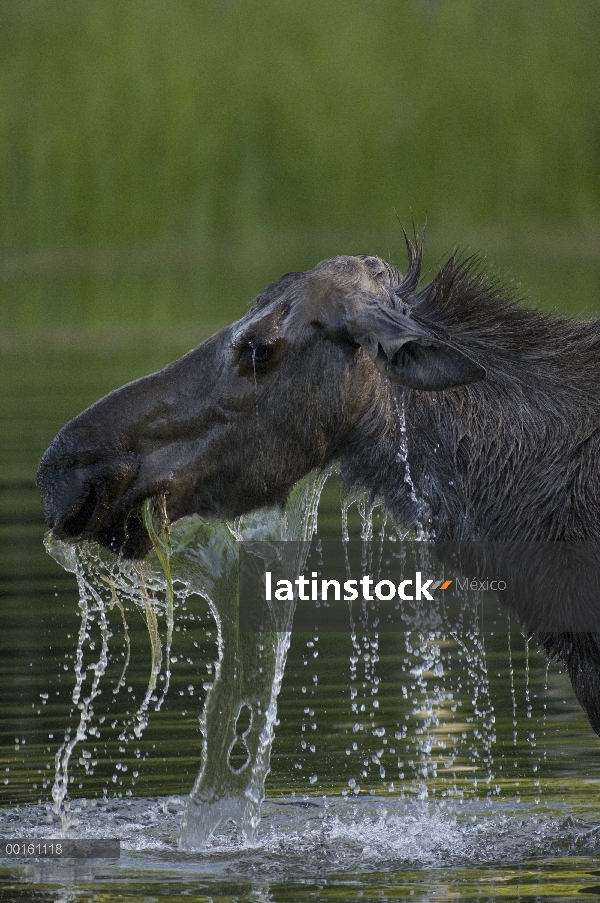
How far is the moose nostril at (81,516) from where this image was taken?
24.8ft

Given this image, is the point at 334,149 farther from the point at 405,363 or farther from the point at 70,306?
the point at 405,363

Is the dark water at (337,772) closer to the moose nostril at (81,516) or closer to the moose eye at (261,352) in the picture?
the moose nostril at (81,516)

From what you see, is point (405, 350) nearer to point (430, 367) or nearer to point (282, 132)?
point (430, 367)

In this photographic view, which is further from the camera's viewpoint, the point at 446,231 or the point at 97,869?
the point at 446,231

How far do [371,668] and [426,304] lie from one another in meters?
3.91

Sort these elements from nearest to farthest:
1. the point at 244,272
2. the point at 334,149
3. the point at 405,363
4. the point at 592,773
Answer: the point at 405,363 < the point at 592,773 < the point at 244,272 < the point at 334,149

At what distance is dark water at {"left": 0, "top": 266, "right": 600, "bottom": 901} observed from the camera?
7703mm

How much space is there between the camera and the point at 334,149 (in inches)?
3189

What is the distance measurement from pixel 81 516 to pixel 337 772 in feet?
7.65

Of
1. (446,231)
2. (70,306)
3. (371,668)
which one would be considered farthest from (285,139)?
(371,668)

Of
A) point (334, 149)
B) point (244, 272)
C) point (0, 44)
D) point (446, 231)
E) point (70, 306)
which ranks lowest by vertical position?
point (70, 306)

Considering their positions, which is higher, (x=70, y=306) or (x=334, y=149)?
(x=334, y=149)

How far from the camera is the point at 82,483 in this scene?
24.7 feet

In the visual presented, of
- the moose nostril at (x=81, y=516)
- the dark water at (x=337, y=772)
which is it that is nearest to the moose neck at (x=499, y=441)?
the moose nostril at (x=81, y=516)
